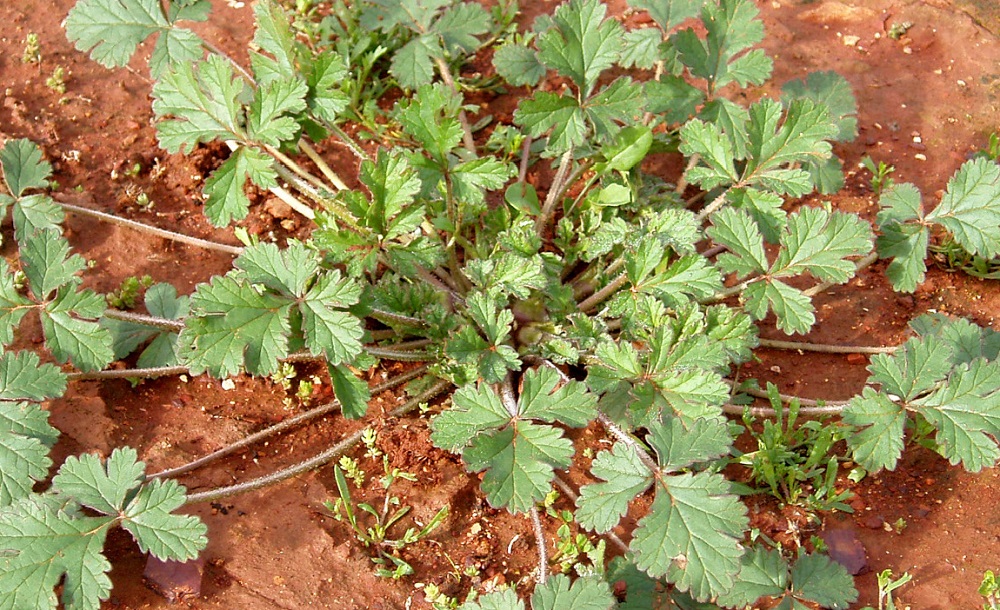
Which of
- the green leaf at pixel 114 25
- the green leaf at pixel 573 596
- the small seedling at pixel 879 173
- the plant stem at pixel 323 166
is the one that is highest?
the green leaf at pixel 114 25

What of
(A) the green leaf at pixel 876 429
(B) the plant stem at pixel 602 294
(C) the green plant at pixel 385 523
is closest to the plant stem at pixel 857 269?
(A) the green leaf at pixel 876 429

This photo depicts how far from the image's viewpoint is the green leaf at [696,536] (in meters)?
2.87

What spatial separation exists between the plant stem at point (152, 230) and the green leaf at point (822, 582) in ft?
8.82

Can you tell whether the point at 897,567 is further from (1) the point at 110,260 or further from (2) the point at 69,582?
Answer: (1) the point at 110,260

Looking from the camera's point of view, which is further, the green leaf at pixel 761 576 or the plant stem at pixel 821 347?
the plant stem at pixel 821 347

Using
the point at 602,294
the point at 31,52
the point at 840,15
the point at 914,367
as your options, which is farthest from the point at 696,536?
the point at 31,52

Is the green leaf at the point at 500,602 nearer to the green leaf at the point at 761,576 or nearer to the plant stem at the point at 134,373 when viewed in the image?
the green leaf at the point at 761,576

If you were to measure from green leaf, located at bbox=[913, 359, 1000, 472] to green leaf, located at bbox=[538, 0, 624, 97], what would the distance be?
1.85 metres

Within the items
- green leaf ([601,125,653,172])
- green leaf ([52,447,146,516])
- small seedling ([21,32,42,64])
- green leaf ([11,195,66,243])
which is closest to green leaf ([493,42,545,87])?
green leaf ([601,125,653,172])

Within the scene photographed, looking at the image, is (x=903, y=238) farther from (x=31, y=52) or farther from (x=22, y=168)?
(x=31, y=52)

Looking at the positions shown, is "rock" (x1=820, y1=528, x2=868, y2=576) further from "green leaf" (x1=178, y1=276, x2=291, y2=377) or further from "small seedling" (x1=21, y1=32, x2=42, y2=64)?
"small seedling" (x1=21, y1=32, x2=42, y2=64)

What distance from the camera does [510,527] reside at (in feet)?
11.5

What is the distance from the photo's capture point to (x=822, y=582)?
316cm

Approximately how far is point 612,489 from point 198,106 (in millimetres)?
2286
